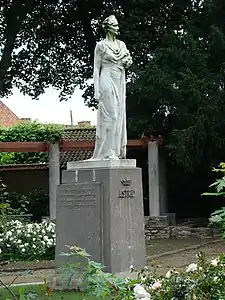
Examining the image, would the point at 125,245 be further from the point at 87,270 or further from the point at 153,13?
the point at 153,13

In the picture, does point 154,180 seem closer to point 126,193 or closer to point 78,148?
point 78,148

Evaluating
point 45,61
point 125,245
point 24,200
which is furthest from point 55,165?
point 125,245

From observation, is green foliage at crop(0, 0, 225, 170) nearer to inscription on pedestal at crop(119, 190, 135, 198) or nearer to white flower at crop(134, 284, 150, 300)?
inscription on pedestal at crop(119, 190, 135, 198)

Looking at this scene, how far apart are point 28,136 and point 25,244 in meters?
10.7

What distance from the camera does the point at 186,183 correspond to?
21547 mm

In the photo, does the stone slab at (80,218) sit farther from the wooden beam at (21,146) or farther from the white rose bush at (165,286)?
the wooden beam at (21,146)

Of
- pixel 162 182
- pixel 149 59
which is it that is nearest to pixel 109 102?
pixel 149 59

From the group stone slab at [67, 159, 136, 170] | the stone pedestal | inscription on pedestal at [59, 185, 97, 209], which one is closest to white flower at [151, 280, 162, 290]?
the stone pedestal

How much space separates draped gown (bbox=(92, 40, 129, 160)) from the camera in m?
8.71

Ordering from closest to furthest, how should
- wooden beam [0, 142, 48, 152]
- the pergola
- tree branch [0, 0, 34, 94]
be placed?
1. wooden beam [0, 142, 48, 152]
2. the pergola
3. tree branch [0, 0, 34, 94]

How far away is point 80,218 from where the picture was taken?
8.34 metres

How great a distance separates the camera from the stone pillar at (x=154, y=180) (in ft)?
61.6

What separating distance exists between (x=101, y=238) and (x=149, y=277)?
419cm

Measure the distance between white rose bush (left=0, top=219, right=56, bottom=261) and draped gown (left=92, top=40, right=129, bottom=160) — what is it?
4.44m
